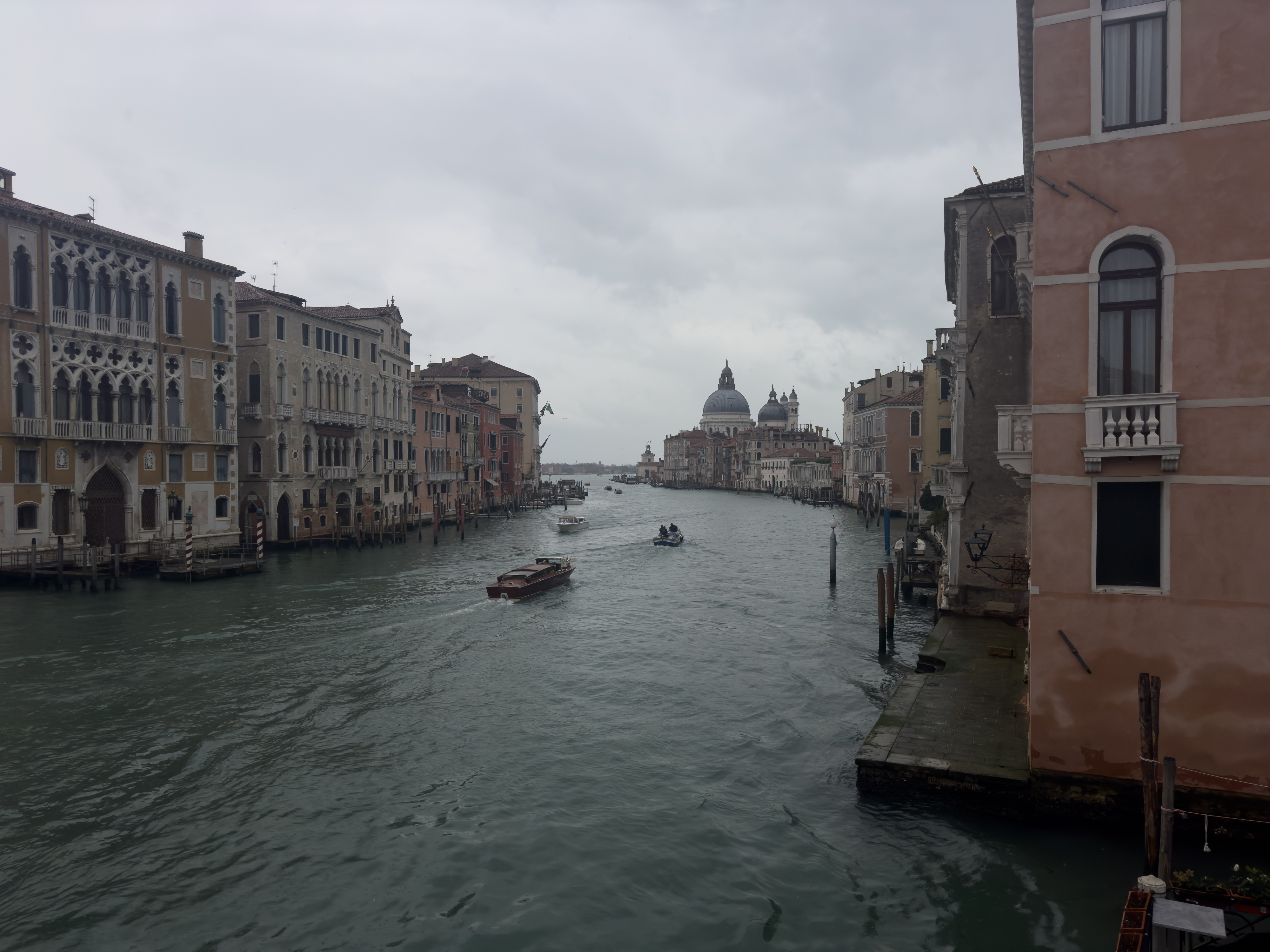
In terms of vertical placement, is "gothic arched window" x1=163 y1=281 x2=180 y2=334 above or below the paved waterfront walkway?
above

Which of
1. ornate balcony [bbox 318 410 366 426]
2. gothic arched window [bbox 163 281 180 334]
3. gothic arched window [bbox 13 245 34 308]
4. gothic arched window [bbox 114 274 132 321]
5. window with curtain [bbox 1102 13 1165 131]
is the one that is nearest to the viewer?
window with curtain [bbox 1102 13 1165 131]

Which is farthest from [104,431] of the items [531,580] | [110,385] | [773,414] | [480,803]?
[773,414]

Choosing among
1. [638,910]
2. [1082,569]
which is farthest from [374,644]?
[1082,569]

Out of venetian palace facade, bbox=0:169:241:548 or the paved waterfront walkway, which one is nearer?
the paved waterfront walkway

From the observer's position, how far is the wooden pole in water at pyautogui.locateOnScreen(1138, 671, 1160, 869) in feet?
21.4

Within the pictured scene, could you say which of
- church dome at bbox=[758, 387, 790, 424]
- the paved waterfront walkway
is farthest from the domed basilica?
the paved waterfront walkway

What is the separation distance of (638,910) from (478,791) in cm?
325

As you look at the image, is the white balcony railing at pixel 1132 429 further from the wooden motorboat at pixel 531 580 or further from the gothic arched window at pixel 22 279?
the gothic arched window at pixel 22 279

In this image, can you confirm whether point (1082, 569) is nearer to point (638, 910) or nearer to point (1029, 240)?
point (638, 910)

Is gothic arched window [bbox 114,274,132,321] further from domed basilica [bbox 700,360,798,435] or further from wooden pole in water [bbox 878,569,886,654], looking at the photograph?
domed basilica [bbox 700,360,798,435]

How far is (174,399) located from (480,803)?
25045 millimetres

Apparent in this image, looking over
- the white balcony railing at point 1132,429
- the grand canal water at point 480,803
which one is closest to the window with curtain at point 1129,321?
the white balcony railing at point 1132,429

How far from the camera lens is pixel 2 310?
76.9ft

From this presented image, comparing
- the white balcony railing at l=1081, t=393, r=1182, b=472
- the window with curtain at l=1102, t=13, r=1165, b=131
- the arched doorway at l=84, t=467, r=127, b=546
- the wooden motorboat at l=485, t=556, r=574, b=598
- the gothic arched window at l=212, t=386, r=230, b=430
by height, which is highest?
the window with curtain at l=1102, t=13, r=1165, b=131
